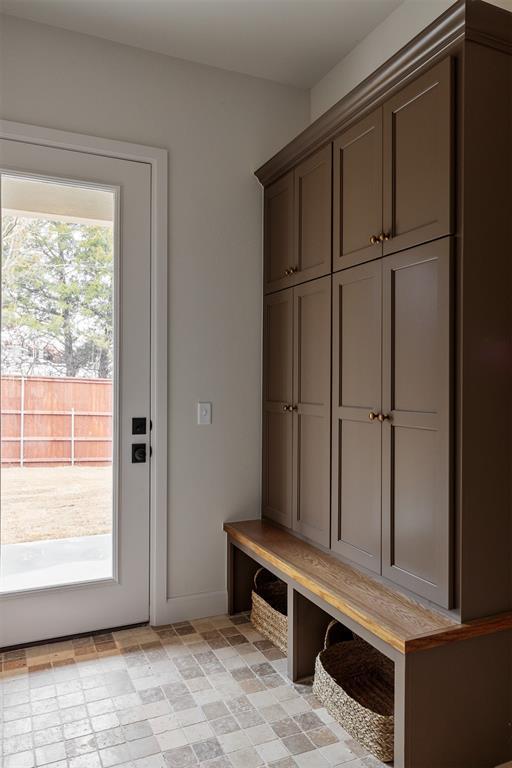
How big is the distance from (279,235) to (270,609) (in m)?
1.75

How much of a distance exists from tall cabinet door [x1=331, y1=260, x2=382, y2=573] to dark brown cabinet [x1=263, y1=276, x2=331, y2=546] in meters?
0.08

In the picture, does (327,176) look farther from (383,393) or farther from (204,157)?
(383,393)

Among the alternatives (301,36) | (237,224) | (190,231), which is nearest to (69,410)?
(190,231)

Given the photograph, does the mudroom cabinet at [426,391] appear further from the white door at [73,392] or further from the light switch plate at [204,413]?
the white door at [73,392]

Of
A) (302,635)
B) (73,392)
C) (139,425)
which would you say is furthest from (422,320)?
(73,392)

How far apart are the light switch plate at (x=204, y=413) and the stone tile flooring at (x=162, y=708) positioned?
0.98 meters

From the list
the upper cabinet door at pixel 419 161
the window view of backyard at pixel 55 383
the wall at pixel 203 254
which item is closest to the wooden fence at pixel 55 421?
the window view of backyard at pixel 55 383

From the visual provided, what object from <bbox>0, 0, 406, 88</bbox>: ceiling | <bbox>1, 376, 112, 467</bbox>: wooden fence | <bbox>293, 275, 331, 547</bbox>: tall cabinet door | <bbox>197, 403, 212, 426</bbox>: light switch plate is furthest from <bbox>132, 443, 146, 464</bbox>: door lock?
<bbox>0, 0, 406, 88</bbox>: ceiling

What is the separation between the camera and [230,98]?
2877mm

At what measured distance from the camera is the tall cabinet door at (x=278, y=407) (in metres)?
2.69

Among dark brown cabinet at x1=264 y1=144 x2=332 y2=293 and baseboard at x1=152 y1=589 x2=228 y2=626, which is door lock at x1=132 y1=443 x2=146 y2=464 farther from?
dark brown cabinet at x1=264 y1=144 x2=332 y2=293

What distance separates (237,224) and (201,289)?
1.31 ft

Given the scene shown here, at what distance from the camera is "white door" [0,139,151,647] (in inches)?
97.0

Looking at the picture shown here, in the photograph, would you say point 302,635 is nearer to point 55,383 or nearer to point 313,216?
point 55,383
